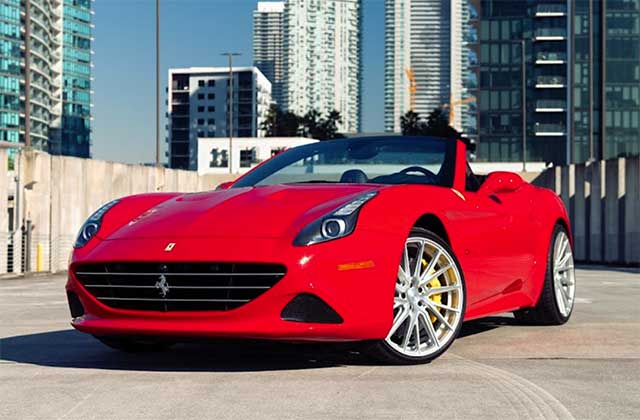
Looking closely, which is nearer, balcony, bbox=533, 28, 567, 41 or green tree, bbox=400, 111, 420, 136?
balcony, bbox=533, 28, 567, 41

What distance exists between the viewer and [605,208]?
2603 cm

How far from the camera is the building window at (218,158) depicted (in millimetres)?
127500

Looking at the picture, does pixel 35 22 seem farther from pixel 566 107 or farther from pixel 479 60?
pixel 566 107

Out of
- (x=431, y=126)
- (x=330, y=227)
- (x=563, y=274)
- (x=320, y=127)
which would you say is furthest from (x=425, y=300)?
(x=320, y=127)

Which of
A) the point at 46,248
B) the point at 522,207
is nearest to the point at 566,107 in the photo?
the point at 46,248

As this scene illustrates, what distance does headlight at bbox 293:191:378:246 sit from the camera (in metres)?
5.26

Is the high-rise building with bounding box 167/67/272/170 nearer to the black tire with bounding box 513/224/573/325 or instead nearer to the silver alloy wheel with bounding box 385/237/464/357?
the black tire with bounding box 513/224/573/325

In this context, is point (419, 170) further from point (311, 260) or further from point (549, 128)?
point (549, 128)

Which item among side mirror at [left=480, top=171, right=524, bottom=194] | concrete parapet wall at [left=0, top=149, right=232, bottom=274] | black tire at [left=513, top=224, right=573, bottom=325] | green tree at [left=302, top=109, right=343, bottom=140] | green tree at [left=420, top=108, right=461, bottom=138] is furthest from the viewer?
green tree at [left=302, top=109, right=343, bottom=140]

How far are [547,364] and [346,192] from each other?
1.35 meters

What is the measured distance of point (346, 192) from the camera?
19.1ft

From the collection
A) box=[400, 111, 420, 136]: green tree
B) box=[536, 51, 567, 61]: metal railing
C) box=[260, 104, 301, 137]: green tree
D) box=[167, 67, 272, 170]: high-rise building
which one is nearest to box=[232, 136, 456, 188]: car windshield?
box=[536, 51, 567, 61]: metal railing

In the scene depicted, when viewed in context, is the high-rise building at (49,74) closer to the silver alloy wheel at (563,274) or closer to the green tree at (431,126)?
the green tree at (431,126)

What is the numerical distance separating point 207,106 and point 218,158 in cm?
5263
